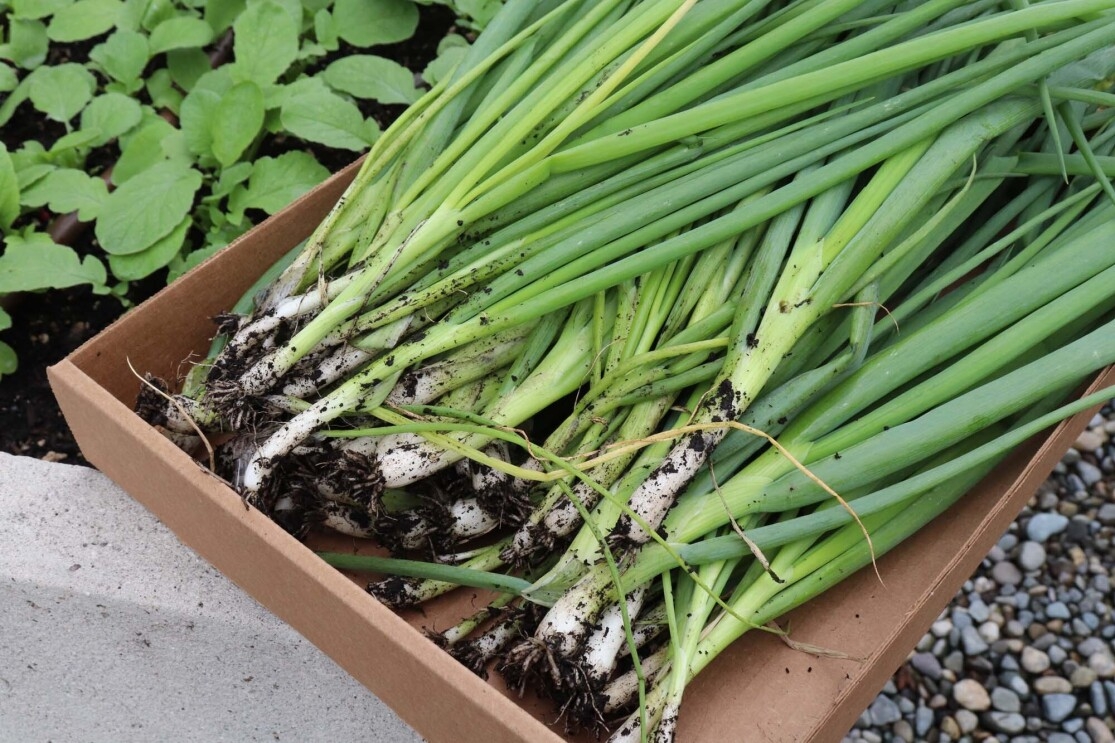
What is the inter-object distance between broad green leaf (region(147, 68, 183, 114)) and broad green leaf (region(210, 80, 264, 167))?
24 centimetres

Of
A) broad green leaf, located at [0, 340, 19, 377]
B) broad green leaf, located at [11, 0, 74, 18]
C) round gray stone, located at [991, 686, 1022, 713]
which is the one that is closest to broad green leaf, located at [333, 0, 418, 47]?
broad green leaf, located at [11, 0, 74, 18]

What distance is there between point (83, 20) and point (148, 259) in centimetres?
51

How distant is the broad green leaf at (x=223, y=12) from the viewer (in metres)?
1.68

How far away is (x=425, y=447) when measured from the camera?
Result: 101 centimetres

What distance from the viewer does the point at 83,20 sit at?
1.59m

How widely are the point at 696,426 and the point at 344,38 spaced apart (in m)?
1.02

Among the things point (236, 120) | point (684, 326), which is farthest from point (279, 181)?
point (684, 326)

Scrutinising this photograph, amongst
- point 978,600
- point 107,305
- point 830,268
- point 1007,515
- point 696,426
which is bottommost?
point 978,600

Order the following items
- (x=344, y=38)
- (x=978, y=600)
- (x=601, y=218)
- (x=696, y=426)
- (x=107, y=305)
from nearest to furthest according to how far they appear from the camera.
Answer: (x=696, y=426)
(x=601, y=218)
(x=107, y=305)
(x=344, y=38)
(x=978, y=600)

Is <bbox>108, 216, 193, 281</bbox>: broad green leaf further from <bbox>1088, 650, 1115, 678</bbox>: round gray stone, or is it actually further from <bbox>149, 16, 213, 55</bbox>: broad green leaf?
<bbox>1088, 650, 1115, 678</bbox>: round gray stone

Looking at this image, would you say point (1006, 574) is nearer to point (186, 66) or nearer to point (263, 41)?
point (263, 41)

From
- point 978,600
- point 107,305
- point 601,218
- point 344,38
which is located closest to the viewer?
point 601,218

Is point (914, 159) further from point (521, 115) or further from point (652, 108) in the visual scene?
point (521, 115)

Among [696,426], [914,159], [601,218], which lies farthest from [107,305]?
[914,159]
